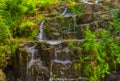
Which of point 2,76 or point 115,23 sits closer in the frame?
point 2,76

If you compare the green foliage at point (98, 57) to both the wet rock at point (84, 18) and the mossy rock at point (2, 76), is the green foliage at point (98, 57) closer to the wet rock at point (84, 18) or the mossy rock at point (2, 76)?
the wet rock at point (84, 18)

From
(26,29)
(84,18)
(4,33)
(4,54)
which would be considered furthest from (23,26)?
(84,18)

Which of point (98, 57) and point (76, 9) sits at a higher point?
point (76, 9)

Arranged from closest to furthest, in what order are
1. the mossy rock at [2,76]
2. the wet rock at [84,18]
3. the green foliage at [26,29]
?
1. the mossy rock at [2,76]
2. the green foliage at [26,29]
3. the wet rock at [84,18]

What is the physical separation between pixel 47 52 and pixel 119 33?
333 centimetres

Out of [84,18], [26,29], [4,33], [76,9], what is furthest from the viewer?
[76,9]

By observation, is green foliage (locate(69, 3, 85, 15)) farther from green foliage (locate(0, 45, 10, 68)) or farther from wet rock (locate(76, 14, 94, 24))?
green foliage (locate(0, 45, 10, 68))

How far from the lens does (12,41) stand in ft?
40.9

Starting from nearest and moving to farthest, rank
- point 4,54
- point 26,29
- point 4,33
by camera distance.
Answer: point 4,54 → point 4,33 → point 26,29

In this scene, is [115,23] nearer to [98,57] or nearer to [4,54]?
[98,57]

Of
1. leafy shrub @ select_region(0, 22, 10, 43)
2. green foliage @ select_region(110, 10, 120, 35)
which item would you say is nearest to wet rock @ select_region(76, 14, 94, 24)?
green foliage @ select_region(110, 10, 120, 35)

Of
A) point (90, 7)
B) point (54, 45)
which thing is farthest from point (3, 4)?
point (90, 7)

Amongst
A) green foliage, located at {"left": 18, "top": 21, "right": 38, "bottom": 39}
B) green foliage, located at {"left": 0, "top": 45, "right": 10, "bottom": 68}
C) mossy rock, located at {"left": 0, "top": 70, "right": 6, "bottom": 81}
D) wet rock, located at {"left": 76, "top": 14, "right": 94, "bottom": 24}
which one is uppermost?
wet rock, located at {"left": 76, "top": 14, "right": 94, "bottom": 24}

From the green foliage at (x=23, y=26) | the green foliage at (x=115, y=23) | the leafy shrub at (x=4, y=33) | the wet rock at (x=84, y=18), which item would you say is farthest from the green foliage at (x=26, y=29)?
the green foliage at (x=115, y=23)
